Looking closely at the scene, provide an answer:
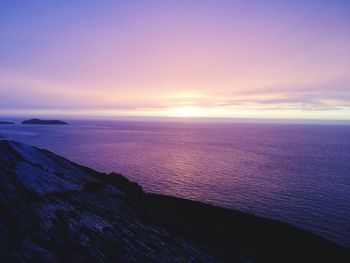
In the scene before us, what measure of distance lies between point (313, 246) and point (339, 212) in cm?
1322

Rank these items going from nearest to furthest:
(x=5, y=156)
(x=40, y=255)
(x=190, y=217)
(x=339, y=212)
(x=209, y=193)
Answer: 1. (x=40, y=255)
2. (x=190, y=217)
3. (x=5, y=156)
4. (x=339, y=212)
5. (x=209, y=193)

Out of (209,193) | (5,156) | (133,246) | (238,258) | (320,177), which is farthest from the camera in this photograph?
(320,177)

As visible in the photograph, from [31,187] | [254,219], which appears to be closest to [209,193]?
[254,219]

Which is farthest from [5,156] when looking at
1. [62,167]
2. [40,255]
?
[40,255]

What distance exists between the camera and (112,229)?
18703 millimetres

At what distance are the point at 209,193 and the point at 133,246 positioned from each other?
82.1 ft

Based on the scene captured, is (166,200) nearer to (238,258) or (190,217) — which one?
(190,217)

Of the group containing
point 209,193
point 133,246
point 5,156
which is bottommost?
point 209,193

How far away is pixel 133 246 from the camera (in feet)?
56.0

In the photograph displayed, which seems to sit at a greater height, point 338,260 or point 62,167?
point 62,167

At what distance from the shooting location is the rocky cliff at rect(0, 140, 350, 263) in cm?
1570

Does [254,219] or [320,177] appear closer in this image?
[254,219]

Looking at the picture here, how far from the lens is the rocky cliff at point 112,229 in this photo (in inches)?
618

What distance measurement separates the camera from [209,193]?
40.0m
